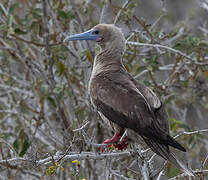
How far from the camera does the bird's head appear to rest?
479 cm

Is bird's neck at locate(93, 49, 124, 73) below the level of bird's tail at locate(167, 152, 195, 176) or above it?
above

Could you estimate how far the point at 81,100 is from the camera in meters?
5.72

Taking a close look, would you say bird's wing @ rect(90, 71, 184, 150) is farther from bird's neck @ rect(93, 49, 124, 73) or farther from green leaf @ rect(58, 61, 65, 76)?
green leaf @ rect(58, 61, 65, 76)

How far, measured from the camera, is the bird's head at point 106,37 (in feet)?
15.7

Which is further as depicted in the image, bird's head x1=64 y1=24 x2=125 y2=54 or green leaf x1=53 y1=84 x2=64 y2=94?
green leaf x1=53 y1=84 x2=64 y2=94

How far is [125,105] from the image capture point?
157 inches

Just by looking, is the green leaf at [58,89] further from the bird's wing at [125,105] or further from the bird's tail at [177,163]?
the bird's tail at [177,163]

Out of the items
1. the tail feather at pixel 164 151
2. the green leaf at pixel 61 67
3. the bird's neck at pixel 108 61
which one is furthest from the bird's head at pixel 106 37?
the tail feather at pixel 164 151

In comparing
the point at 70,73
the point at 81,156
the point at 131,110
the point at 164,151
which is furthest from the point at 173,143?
the point at 70,73

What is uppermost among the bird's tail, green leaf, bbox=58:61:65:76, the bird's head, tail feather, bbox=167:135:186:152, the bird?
the bird's head

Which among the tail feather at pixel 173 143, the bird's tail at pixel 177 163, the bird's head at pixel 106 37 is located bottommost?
the bird's tail at pixel 177 163

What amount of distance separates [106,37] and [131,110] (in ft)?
4.01

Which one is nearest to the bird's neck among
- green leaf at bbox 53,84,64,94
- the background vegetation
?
the background vegetation

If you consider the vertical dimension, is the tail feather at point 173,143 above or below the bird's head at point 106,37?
below
